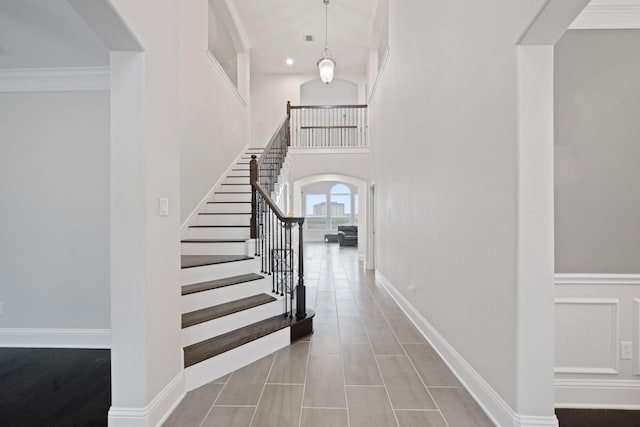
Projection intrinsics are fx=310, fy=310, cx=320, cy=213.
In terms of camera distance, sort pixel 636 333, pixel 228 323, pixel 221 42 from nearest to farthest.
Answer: pixel 636 333 < pixel 228 323 < pixel 221 42

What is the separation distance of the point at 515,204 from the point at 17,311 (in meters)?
4.34

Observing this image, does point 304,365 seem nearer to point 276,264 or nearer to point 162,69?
point 276,264

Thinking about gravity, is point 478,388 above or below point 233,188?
below

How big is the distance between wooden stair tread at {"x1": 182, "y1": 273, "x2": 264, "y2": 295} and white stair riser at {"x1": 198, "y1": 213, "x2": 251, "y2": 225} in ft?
4.34

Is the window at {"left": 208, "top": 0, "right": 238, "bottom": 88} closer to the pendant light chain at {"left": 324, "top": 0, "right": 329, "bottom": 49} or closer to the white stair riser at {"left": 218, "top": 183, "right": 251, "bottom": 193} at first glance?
the pendant light chain at {"left": 324, "top": 0, "right": 329, "bottom": 49}

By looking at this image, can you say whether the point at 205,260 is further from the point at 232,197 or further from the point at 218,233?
the point at 232,197

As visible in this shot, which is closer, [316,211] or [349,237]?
[349,237]

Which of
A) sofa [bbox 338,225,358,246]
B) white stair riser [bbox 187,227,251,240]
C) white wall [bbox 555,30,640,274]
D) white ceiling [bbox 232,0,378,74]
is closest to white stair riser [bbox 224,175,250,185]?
white stair riser [bbox 187,227,251,240]

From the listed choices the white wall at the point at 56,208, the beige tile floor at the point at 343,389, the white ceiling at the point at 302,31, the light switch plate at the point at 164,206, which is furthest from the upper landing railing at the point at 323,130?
the light switch plate at the point at 164,206

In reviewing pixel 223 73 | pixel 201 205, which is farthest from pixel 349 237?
pixel 201 205

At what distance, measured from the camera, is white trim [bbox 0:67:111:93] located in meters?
2.96

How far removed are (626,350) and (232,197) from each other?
491 centimetres

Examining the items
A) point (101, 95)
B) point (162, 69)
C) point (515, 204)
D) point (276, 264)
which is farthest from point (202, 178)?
point (515, 204)

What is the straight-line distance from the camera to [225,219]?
4621mm
